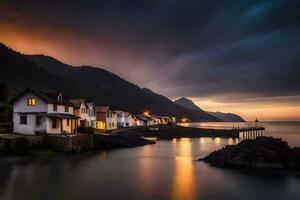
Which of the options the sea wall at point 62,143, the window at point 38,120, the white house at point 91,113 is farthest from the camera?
the white house at point 91,113

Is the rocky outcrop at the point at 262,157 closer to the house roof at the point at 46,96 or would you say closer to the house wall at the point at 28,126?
the house roof at the point at 46,96

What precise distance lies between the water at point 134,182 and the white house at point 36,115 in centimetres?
969

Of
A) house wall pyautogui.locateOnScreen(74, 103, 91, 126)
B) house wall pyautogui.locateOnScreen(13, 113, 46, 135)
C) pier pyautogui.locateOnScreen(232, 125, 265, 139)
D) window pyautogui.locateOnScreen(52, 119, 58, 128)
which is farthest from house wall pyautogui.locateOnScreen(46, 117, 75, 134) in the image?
pier pyautogui.locateOnScreen(232, 125, 265, 139)

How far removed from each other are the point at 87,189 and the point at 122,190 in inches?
128

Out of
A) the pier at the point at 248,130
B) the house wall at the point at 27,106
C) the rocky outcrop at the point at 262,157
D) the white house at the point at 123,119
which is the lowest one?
the pier at the point at 248,130

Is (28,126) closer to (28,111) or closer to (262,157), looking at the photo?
(28,111)

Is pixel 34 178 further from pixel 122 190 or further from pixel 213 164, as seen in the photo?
pixel 213 164

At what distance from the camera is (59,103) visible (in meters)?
54.1

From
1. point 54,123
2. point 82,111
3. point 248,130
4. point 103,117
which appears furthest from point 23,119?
point 248,130

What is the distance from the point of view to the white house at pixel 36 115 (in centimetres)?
4988

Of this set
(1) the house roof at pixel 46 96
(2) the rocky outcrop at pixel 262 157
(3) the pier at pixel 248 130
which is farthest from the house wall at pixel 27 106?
(3) the pier at pixel 248 130

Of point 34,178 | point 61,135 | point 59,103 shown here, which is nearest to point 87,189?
point 34,178

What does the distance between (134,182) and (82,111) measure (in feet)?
132

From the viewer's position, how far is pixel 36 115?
5012cm
